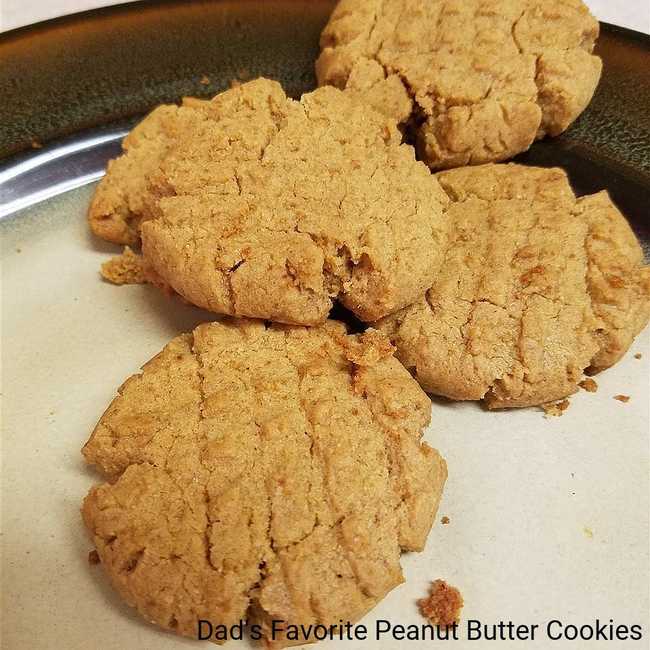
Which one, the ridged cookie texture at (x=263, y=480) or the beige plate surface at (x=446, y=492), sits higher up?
the ridged cookie texture at (x=263, y=480)

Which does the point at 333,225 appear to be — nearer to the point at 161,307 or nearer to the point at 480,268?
the point at 480,268

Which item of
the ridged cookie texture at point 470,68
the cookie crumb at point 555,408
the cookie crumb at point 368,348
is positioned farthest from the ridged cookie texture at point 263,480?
the ridged cookie texture at point 470,68

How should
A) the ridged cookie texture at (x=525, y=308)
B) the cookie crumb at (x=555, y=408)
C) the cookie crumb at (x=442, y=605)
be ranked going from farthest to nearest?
the cookie crumb at (x=555, y=408) < the ridged cookie texture at (x=525, y=308) < the cookie crumb at (x=442, y=605)

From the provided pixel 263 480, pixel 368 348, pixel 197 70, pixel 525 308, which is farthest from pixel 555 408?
pixel 197 70

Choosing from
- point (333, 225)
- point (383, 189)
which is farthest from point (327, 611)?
point (383, 189)

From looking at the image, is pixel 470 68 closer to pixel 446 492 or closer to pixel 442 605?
pixel 446 492

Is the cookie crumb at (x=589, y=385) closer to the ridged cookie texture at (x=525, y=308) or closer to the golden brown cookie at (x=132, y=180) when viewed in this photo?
the ridged cookie texture at (x=525, y=308)
